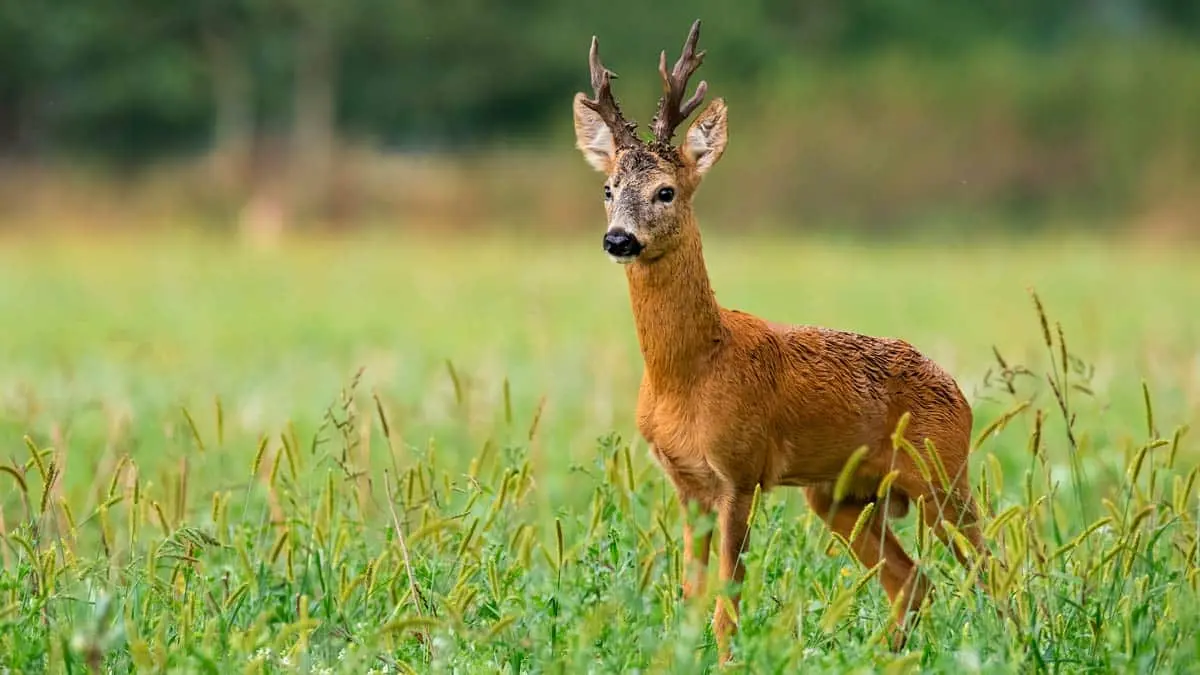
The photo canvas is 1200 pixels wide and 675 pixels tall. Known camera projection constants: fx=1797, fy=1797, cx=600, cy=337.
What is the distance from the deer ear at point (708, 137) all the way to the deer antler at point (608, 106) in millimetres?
152

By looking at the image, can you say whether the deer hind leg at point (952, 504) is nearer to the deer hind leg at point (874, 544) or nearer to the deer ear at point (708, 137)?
the deer hind leg at point (874, 544)

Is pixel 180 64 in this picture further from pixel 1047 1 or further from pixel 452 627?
pixel 452 627

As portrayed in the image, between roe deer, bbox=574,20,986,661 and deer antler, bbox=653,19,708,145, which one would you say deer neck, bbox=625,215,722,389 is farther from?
deer antler, bbox=653,19,708,145

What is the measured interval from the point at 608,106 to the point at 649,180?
0.26m

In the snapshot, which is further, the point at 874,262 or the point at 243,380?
the point at 874,262

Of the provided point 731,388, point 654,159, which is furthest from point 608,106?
point 731,388

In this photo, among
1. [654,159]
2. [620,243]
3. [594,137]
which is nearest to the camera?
[620,243]

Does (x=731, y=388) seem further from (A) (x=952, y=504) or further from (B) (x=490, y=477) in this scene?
(B) (x=490, y=477)

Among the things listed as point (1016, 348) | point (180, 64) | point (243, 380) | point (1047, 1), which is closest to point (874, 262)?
point (1016, 348)

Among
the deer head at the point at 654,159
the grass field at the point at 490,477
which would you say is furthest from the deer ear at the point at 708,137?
the grass field at the point at 490,477

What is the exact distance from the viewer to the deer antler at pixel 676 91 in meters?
4.46

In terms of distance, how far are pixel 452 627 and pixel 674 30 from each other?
112 feet

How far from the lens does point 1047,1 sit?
44.8 m

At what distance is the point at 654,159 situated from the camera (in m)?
4.57
